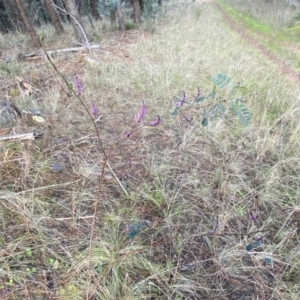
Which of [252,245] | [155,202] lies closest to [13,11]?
[155,202]

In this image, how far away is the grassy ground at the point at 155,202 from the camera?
1.21 m

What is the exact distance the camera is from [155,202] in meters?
1.58

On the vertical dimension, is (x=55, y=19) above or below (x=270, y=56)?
above

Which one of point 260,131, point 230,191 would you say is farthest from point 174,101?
point 230,191

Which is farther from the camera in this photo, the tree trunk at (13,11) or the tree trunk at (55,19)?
the tree trunk at (13,11)

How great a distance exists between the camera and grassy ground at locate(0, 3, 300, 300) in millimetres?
1213

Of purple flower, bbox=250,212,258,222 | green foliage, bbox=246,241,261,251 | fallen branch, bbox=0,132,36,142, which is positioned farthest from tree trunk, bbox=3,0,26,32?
green foliage, bbox=246,241,261,251

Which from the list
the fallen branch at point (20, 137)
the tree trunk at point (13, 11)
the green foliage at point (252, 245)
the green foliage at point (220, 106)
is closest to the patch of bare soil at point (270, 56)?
the green foliage at point (220, 106)

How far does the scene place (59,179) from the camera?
177cm

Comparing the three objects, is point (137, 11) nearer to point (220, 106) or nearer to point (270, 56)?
point (270, 56)

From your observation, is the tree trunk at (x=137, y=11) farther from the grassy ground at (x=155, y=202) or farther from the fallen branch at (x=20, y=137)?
the fallen branch at (x=20, y=137)

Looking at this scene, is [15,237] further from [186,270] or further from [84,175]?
[186,270]

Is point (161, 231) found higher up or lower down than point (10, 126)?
lower down

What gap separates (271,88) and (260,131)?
3.31 feet
